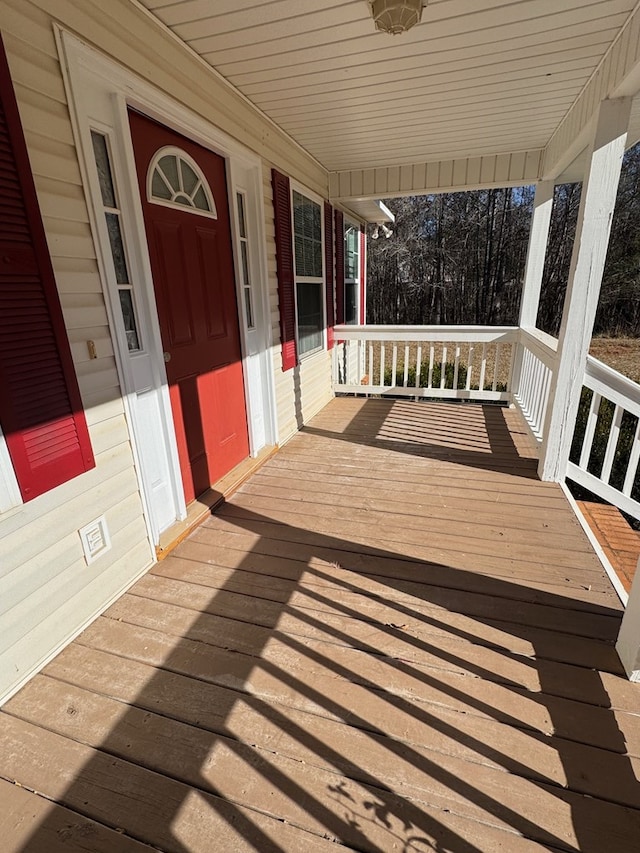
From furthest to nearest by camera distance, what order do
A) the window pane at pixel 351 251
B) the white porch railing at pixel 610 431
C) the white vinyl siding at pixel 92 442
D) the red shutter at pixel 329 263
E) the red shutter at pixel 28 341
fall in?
1. the window pane at pixel 351 251
2. the red shutter at pixel 329 263
3. the white porch railing at pixel 610 431
4. the white vinyl siding at pixel 92 442
5. the red shutter at pixel 28 341

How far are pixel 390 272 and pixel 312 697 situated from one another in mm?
14004

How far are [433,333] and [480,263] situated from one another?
10.3m

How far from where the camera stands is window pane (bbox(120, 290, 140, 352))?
1.96 metres

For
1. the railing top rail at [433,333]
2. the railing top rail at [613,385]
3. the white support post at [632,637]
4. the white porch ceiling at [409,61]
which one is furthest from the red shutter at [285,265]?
the white support post at [632,637]

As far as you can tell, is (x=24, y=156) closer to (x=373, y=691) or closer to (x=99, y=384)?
(x=99, y=384)

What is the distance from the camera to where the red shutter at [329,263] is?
4.46m

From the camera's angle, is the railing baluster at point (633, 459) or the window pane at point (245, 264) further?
the window pane at point (245, 264)

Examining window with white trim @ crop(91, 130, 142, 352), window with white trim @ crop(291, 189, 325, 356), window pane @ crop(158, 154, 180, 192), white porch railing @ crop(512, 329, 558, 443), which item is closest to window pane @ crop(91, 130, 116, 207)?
window with white trim @ crop(91, 130, 142, 352)

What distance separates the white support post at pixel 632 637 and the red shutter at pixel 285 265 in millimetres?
2783

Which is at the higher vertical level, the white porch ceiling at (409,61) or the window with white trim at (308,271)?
the white porch ceiling at (409,61)

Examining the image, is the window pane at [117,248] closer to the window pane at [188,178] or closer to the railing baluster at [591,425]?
the window pane at [188,178]

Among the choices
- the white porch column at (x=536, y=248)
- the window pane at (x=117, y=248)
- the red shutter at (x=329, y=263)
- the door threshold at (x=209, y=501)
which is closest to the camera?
the window pane at (x=117, y=248)

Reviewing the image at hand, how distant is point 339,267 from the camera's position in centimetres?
501

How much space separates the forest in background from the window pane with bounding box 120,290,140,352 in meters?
12.3
